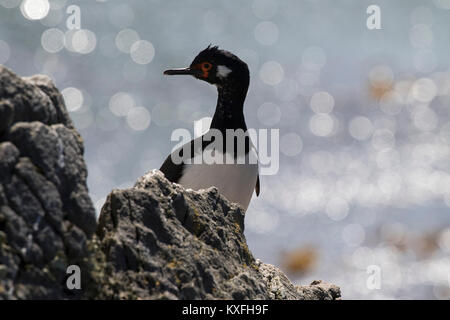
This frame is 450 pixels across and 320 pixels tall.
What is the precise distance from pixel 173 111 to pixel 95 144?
2.24 m

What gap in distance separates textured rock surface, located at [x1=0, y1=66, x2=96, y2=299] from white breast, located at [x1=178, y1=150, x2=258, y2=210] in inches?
108

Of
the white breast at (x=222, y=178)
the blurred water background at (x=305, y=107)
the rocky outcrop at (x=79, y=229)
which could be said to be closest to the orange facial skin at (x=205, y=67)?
the white breast at (x=222, y=178)

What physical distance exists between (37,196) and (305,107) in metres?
14.5

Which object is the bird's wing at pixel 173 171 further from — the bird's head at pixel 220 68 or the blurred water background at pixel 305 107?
the blurred water background at pixel 305 107

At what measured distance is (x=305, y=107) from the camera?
16844 millimetres

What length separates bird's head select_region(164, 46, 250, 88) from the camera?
6191 millimetres

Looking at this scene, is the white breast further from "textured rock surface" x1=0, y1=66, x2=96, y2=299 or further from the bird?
"textured rock surface" x1=0, y1=66, x2=96, y2=299

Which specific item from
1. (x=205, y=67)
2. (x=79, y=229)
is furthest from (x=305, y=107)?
(x=79, y=229)

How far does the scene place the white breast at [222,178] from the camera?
18.6 ft

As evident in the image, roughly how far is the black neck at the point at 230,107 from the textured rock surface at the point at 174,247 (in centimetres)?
235

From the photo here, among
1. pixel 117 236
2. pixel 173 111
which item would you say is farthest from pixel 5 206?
pixel 173 111
